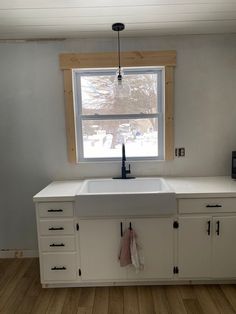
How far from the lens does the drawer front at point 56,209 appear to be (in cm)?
221

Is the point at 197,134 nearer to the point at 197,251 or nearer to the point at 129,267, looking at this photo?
the point at 197,251

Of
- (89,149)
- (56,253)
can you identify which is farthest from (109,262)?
(89,149)

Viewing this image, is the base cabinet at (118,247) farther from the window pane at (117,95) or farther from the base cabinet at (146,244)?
the window pane at (117,95)

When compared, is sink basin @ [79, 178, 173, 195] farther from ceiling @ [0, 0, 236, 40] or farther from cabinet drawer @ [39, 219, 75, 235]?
ceiling @ [0, 0, 236, 40]

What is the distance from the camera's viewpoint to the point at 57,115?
8.89 feet

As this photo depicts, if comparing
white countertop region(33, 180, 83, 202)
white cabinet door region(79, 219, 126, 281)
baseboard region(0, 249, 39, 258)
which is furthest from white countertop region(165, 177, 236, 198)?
baseboard region(0, 249, 39, 258)

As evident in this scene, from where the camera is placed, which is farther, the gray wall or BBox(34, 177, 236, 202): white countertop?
the gray wall

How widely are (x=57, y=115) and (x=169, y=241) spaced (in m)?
1.69

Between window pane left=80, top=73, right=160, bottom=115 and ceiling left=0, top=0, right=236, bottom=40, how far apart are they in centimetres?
43

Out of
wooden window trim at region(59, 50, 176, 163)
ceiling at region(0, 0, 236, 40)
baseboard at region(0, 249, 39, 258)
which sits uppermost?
ceiling at region(0, 0, 236, 40)

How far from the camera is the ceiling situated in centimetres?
187

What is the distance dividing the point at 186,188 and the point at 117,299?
1132 mm

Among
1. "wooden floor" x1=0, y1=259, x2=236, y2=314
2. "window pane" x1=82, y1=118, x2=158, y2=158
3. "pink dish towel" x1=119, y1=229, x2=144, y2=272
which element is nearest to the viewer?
"wooden floor" x1=0, y1=259, x2=236, y2=314

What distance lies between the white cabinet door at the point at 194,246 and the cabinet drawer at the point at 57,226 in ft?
3.18
